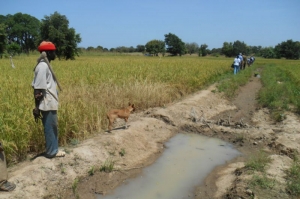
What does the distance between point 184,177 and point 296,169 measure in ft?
6.26

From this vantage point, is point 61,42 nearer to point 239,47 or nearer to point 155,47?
point 155,47

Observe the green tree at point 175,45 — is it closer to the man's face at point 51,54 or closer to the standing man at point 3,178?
the man's face at point 51,54

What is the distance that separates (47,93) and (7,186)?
141 centimetres

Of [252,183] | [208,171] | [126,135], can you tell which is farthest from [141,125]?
[252,183]

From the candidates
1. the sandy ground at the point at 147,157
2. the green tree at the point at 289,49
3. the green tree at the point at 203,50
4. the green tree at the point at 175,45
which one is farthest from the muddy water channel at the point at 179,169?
the green tree at the point at 289,49

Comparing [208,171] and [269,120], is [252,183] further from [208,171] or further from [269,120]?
[269,120]

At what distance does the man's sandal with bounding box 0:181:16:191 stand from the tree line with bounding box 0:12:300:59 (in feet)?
110

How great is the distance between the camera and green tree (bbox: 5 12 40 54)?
70438mm

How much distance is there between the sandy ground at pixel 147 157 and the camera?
3807mm

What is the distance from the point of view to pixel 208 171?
4922 millimetres

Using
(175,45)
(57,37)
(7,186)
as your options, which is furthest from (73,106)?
(175,45)

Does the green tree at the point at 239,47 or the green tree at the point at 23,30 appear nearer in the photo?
the green tree at the point at 23,30

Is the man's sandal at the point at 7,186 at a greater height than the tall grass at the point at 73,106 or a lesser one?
lesser

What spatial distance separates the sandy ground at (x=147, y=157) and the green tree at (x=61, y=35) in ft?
103
